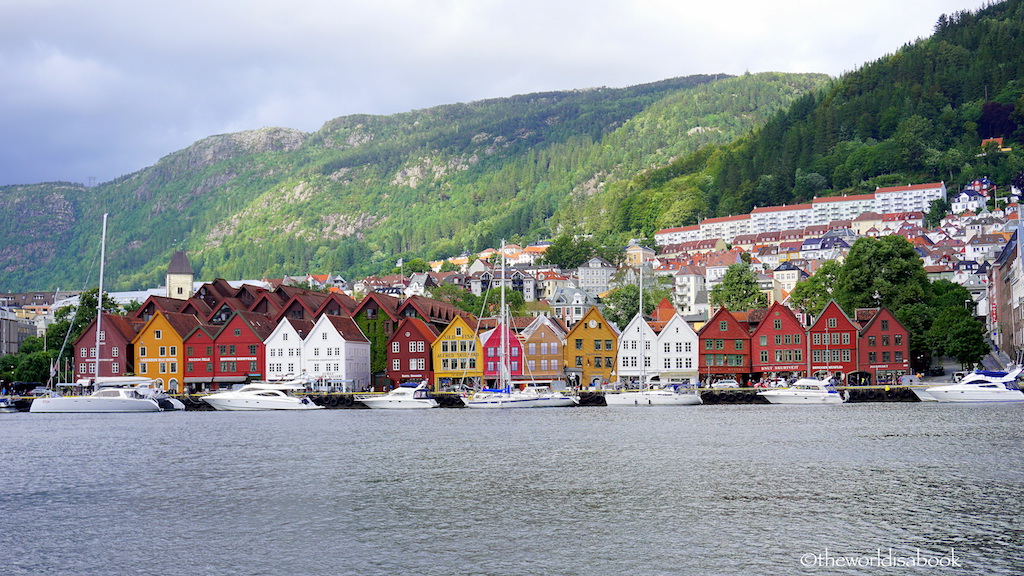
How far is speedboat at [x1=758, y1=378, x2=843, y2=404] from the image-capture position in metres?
83.4

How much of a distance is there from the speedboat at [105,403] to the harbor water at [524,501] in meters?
25.0

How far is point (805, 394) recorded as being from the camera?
83500mm

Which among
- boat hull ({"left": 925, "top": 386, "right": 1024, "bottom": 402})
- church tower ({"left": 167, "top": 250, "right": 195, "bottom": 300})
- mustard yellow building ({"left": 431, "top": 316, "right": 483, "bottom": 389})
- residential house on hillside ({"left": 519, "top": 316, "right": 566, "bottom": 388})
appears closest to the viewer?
boat hull ({"left": 925, "top": 386, "right": 1024, "bottom": 402})

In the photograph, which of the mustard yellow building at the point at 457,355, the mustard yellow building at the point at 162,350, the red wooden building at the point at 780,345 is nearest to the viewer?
the red wooden building at the point at 780,345

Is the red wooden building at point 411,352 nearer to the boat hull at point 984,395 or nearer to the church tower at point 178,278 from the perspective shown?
the boat hull at point 984,395

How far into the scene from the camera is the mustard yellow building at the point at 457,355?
10162 centimetres

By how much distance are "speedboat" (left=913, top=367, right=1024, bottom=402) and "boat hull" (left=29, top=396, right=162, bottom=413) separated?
62.6 m

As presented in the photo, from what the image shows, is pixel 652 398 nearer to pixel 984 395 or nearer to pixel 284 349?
pixel 984 395

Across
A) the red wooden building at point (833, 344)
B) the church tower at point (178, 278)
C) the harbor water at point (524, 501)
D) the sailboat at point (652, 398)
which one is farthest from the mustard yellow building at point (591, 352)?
the church tower at point (178, 278)

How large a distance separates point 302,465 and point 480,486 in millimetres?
10314

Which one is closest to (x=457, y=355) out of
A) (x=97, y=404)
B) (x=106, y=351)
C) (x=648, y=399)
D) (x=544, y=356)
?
(x=544, y=356)

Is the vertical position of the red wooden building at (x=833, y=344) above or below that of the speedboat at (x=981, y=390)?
above

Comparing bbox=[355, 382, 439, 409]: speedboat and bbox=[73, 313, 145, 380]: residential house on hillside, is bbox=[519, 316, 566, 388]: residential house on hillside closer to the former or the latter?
bbox=[355, 382, 439, 409]: speedboat

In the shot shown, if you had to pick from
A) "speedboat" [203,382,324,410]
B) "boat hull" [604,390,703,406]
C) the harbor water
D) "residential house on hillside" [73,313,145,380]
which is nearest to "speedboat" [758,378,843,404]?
"boat hull" [604,390,703,406]
